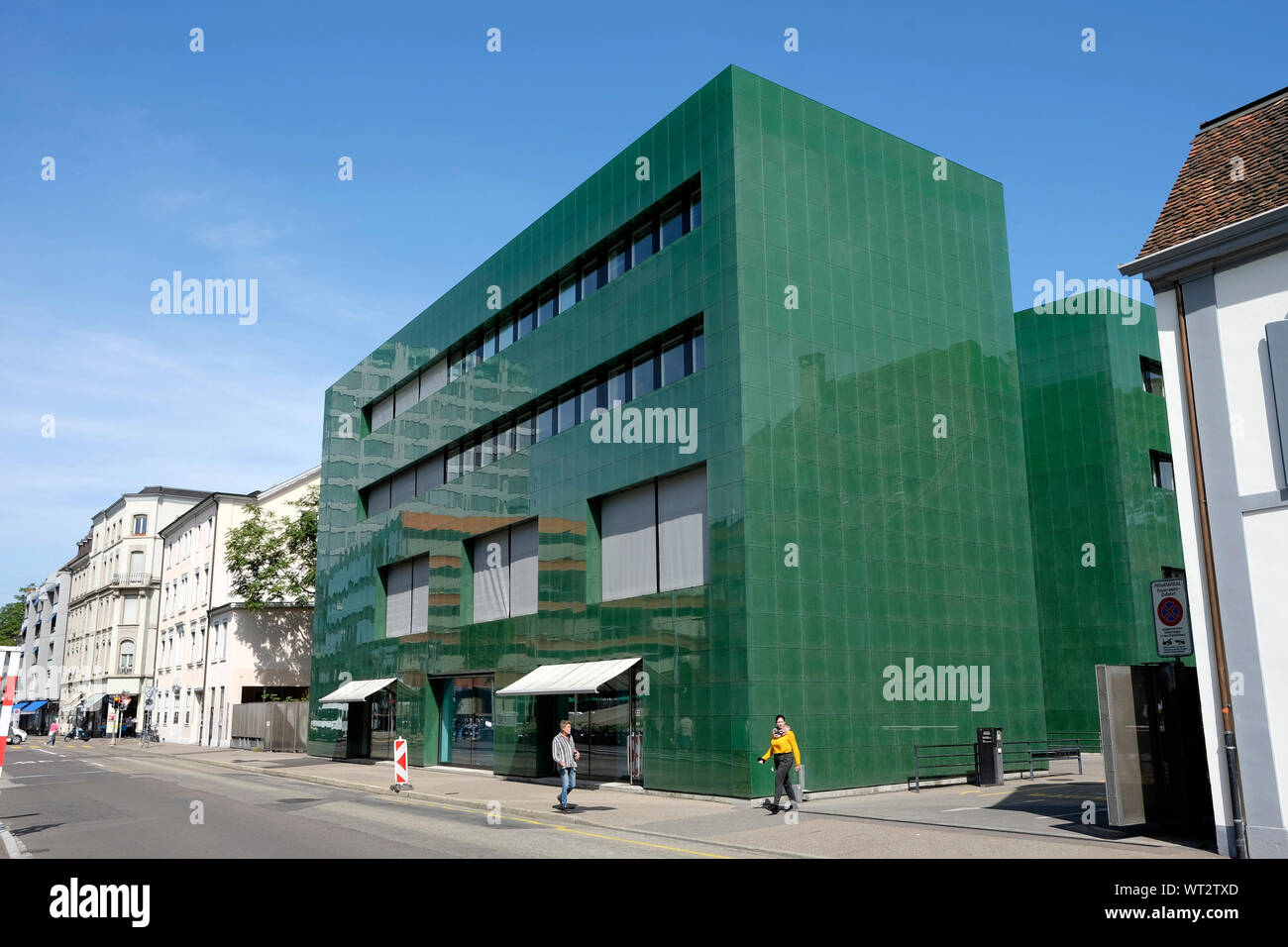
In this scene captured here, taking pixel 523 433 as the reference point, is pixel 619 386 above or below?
above

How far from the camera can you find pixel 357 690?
36938 mm

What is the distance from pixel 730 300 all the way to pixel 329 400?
2784cm

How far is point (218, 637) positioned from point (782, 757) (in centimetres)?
4688

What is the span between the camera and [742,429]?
2164cm

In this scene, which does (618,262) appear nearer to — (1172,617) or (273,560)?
(1172,617)

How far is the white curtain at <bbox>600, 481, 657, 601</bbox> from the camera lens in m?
24.7

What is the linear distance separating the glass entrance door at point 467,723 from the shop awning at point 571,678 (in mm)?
4195

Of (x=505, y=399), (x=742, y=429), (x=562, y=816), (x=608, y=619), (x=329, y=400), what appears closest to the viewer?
(x=562, y=816)

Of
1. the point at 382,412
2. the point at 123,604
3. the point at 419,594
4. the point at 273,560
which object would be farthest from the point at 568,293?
the point at 123,604

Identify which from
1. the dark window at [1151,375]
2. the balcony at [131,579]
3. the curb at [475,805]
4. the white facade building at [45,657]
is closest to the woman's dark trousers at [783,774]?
A: the curb at [475,805]
